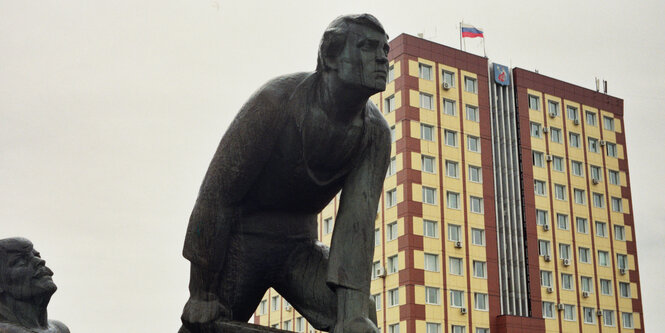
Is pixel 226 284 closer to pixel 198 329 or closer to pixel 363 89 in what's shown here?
pixel 198 329

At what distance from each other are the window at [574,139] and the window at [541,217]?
6.10 m

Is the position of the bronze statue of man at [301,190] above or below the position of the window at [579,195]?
below

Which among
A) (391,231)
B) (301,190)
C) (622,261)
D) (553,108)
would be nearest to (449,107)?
(391,231)

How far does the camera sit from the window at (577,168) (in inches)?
2429

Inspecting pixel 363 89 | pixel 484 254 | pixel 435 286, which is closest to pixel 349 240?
pixel 363 89

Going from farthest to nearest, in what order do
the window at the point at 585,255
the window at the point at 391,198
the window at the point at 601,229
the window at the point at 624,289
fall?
the window at the point at 601,229, the window at the point at 624,289, the window at the point at 585,255, the window at the point at 391,198

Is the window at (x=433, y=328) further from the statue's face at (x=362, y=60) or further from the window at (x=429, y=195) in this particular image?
the statue's face at (x=362, y=60)

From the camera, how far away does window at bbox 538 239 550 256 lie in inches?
2251

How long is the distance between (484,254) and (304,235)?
167 ft

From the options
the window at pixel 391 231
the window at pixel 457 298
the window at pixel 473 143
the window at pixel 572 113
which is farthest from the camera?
the window at pixel 572 113

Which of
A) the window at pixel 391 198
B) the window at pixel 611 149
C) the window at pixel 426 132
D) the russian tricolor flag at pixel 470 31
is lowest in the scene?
the window at pixel 391 198

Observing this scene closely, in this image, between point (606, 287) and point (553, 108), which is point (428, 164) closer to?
point (553, 108)

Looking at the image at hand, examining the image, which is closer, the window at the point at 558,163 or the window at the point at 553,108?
the window at the point at 558,163

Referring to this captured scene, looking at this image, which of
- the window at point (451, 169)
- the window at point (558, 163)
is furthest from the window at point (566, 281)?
the window at point (451, 169)
